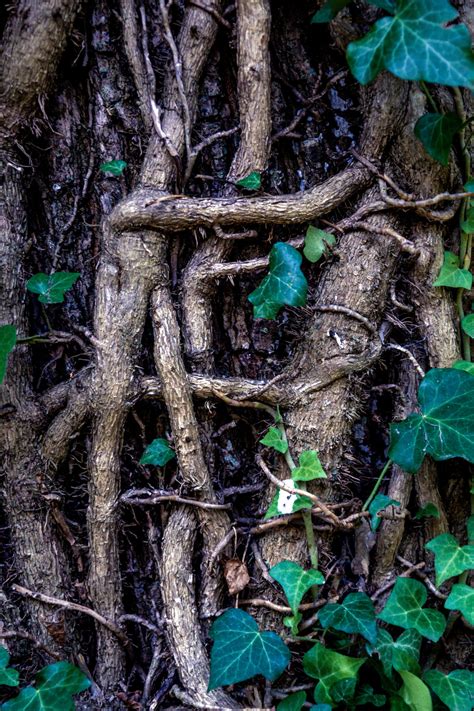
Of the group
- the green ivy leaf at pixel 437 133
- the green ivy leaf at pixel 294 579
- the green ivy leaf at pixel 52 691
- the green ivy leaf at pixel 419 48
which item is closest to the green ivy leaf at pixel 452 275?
the green ivy leaf at pixel 437 133

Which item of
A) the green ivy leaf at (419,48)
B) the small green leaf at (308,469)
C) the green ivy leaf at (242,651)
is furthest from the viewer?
the small green leaf at (308,469)

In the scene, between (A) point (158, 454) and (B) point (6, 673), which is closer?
(B) point (6, 673)

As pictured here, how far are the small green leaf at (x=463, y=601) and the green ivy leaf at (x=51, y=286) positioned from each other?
0.90 metres

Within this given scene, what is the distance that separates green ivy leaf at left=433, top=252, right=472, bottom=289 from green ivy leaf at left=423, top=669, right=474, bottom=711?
2.30 feet

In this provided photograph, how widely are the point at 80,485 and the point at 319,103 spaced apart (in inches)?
36.4

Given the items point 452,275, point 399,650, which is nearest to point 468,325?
point 452,275

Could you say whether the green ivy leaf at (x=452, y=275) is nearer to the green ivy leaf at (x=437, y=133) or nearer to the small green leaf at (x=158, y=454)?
the green ivy leaf at (x=437, y=133)

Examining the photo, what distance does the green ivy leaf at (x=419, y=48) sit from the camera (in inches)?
33.1

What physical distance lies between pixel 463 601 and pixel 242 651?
394mm

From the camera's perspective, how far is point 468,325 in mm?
1151

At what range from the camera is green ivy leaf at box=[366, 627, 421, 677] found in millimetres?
1020

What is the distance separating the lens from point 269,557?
1108 mm

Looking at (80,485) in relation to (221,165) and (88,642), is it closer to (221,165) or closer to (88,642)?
(88,642)

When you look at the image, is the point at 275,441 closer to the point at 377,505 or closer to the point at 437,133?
the point at 377,505
